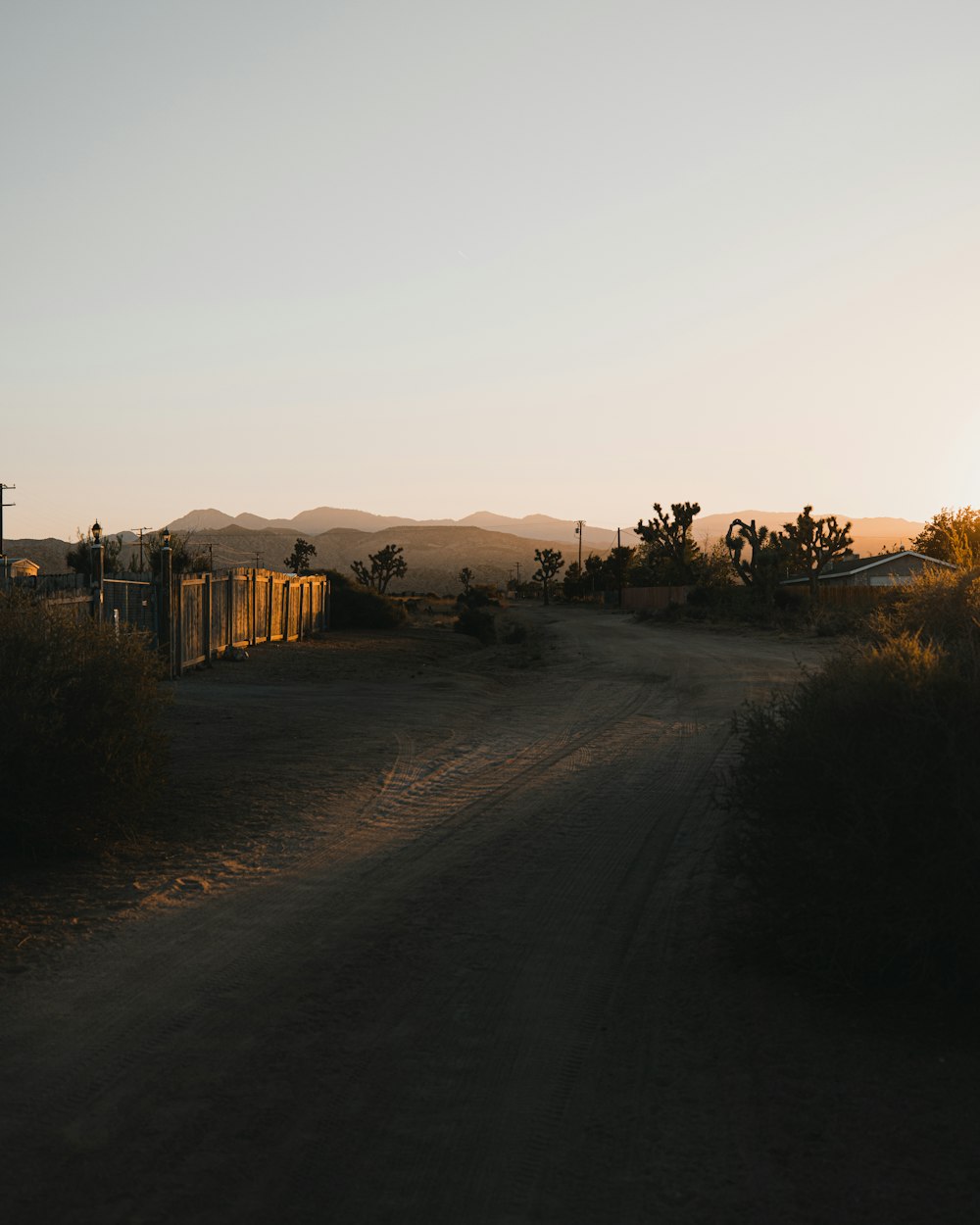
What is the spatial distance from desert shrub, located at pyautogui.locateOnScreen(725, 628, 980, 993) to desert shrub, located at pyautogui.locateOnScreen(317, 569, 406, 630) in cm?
3655

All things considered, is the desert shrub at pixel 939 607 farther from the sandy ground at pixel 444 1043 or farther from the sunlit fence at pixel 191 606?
the sunlit fence at pixel 191 606

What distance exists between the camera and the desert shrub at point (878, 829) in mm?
4984

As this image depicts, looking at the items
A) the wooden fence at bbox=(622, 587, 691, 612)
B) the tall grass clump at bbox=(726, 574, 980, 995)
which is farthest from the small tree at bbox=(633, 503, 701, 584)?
the tall grass clump at bbox=(726, 574, 980, 995)

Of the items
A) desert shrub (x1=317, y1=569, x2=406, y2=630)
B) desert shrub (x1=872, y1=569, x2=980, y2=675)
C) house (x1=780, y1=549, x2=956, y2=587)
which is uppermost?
house (x1=780, y1=549, x2=956, y2=587)

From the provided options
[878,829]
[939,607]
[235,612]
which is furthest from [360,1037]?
[235,612]

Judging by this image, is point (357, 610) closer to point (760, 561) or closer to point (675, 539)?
point (760, 561)

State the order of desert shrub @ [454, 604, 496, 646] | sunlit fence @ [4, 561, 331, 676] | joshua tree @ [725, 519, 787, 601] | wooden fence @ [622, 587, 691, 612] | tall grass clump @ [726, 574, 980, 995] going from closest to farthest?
1. tall grass clump @ [726, 574, 980, 995]
2. sunlit fence @ [4, 561, 331, 676]
3. desert shrub @ [454, 604, 496, 646]
4. joshua tree @ [725, 519, 787, 601]
5. wooden fence @ [622, 587, 691, 612]

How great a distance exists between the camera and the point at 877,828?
16.5 feet

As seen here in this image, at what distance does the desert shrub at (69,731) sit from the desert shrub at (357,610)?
3286cm

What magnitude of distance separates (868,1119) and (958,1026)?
1.06 m

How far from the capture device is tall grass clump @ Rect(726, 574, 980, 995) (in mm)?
4984

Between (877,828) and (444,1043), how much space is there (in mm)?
2174

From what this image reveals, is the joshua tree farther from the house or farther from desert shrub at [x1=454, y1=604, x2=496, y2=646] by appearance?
desert shrub at [x1=454, y1=604, x2=496, y2=646]

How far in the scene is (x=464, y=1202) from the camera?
3.62 meters
